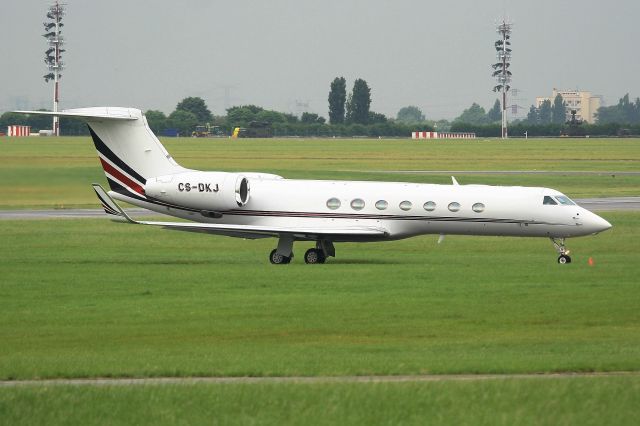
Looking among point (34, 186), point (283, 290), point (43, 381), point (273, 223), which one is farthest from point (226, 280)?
point (34, 186)

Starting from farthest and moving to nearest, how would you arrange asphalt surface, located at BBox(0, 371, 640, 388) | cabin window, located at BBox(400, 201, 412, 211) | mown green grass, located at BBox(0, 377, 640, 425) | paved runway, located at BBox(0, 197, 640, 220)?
paved runway, located at BBox(0, 197, 640, 220) < cabin window, located at BBox(400, 201, 412, 211) < asphalt surface, located at BBox(0, 371, 640, 388) < mown green grass, located at BBox(0, 377, 640, 425)

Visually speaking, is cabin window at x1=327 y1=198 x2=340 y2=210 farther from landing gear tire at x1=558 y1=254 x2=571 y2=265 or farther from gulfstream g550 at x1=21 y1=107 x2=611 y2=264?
landing gear tire at x1=558 y1=254 x2=571 y2=265

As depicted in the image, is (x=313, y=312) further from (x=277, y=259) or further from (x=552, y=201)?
(x=552, y=201)

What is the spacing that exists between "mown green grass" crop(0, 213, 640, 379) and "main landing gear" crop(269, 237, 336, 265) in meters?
0.39

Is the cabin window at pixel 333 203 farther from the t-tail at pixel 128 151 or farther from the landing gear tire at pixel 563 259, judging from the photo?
the landing gear tire at pixel 563 259

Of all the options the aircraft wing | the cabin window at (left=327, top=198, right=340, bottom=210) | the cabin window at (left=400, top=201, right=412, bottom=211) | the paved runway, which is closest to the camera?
the aircraft wing

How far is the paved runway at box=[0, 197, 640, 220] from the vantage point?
53.2 metres

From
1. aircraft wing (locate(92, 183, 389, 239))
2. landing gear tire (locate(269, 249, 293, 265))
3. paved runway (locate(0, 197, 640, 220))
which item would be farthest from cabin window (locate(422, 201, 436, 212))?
paved runway (locate(0, 197, 640, 220))

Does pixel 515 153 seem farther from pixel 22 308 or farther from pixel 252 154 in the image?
pixel 22 308

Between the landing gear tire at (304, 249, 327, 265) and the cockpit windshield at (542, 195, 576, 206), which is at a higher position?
the cockpit windshield at (542, 195, 576, 206)

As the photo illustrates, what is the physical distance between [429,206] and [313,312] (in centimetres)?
1167

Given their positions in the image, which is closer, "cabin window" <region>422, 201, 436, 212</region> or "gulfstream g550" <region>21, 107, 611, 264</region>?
"gulfstream g550" <region>21, 107, 611, 264</region>

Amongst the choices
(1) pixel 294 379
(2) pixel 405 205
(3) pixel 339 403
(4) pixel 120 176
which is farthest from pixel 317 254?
(3) pixel 339 403

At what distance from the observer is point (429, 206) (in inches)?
1358
